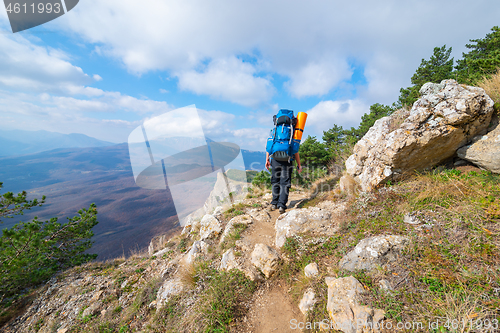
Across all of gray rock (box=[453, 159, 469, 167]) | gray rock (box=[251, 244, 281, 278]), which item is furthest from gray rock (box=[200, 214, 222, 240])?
gray rock (box=[453, 159, 469, 167])

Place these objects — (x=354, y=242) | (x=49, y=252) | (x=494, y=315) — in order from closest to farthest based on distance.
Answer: (x=494, y=315) → (x=354, y=242) → (x=49, y=252)

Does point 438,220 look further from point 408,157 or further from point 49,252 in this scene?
point 49,252

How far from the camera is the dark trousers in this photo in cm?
596

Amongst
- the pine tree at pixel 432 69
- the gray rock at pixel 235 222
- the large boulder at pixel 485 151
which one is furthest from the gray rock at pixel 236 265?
the pine tree at pixel 432 69

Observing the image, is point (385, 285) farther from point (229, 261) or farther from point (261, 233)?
point (229, 261)

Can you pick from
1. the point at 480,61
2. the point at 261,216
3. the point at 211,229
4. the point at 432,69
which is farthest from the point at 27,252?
the point at 432,69

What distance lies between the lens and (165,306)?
14.3ft

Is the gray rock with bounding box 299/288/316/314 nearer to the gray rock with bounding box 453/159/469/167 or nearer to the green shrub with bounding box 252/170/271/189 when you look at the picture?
the gray rock with bounding box 453/159/469/167

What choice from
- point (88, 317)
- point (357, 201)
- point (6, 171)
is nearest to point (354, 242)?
point (357, 201)

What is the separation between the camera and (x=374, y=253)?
3484 mm

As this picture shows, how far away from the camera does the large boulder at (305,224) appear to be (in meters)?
4.88

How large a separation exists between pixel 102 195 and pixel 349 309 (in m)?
117

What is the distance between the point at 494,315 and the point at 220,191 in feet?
56.1

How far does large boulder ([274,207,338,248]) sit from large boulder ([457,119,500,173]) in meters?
3.92
